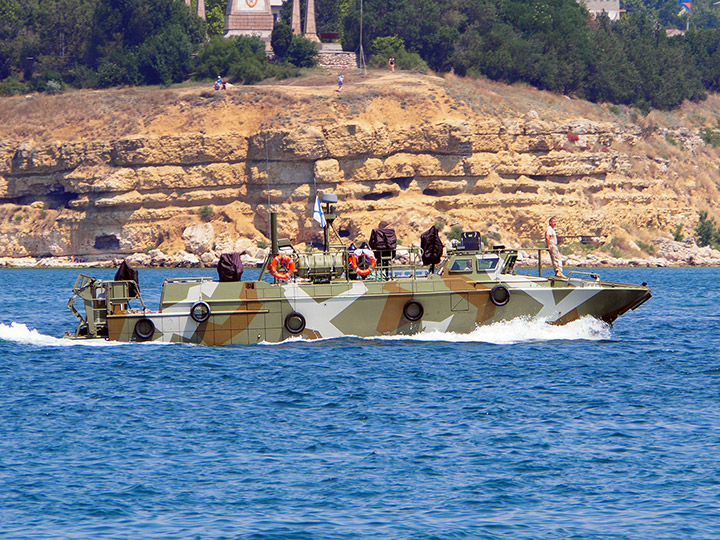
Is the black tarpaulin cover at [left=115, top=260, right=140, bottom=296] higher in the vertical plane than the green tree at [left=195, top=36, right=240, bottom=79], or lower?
lower

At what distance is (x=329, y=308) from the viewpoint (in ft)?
105

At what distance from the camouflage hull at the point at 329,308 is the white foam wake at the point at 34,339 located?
65cm

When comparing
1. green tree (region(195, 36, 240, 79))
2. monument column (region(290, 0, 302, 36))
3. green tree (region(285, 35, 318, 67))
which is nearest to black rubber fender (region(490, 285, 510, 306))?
green tree (region(195, 36, 240, 79))

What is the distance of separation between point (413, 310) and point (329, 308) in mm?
2347

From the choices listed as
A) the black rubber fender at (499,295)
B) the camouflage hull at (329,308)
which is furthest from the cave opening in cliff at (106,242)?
the black rubber fender at (499,295)

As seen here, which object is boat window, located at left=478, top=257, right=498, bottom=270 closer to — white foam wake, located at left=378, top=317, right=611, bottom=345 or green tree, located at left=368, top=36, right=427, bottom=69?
white foam wake, located at left=378, top=317, right=611, bottom=345

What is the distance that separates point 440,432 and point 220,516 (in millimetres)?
6288

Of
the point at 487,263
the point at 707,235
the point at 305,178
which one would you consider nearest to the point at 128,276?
the point at 487,263

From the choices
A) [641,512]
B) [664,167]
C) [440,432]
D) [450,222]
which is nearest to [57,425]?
[440,432]

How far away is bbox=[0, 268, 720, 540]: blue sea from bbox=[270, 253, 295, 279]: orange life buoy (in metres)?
2.14

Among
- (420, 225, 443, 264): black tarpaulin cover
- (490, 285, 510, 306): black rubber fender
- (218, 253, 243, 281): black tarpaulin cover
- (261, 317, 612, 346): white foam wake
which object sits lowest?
(261, 317, 612, 346): white foam wake

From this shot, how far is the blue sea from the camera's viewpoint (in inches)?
678

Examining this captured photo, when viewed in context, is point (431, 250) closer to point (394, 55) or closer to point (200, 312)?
point (200, 312)

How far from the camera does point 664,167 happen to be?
106 metres
